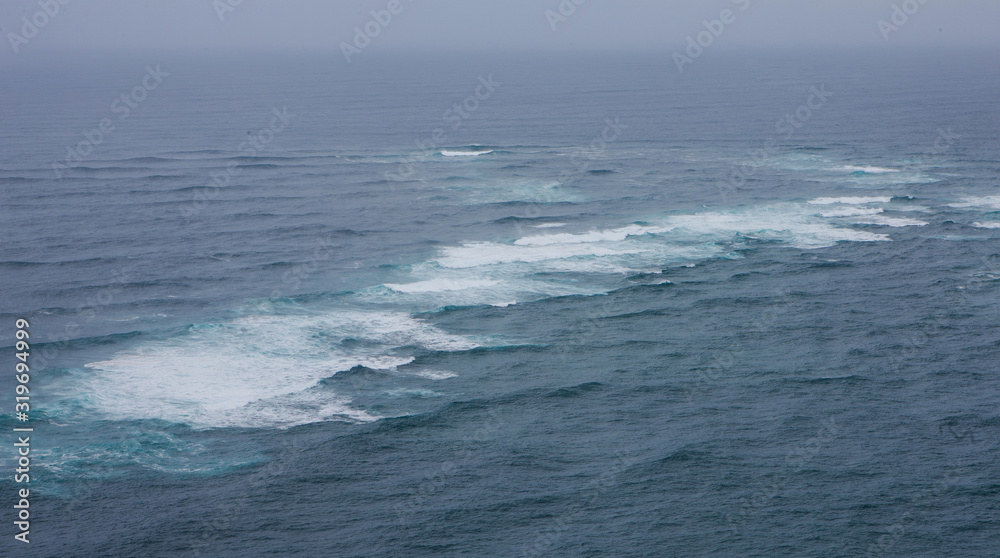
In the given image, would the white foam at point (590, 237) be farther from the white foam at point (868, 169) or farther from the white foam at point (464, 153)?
the white foam at point (464, 153)

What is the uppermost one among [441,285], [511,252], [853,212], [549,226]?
[549,226]

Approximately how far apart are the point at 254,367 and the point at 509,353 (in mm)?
14520

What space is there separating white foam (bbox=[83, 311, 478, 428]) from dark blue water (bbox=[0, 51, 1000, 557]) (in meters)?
0.21

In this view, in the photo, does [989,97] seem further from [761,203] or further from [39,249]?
[39,249]

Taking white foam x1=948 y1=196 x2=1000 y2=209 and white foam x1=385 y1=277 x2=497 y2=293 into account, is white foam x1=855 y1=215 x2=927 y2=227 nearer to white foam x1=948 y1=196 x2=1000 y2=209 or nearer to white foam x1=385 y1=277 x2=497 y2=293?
white foam x1=948 y1=196 x2=1000 y2=209

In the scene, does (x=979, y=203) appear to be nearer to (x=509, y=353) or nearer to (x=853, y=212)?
(x=853, y=212)

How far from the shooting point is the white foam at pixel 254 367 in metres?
44.7

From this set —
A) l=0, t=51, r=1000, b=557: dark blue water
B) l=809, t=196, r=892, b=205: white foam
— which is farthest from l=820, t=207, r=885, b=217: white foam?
l=809, t=196, r=892, b=205: white foam

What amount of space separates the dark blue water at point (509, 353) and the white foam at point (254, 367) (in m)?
0.21

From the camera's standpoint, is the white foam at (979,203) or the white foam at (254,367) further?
the white foam at (979,203)

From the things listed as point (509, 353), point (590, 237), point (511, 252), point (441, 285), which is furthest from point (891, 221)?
point (509, 353)

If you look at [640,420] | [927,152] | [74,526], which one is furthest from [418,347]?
[927,152]

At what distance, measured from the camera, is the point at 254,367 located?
162 feet

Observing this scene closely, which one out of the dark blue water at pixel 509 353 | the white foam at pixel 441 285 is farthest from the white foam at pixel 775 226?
the white foam at pixel 441 285
